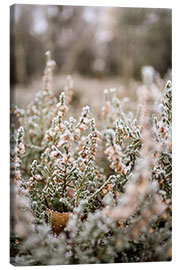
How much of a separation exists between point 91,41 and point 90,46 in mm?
86

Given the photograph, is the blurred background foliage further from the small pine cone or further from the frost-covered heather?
the small pine cone

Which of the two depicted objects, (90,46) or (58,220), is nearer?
(58,220)

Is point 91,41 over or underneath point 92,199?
over

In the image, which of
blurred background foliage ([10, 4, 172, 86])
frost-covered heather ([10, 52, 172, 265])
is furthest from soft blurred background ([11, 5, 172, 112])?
frost-covered heather ([10, 52, 172, 265])

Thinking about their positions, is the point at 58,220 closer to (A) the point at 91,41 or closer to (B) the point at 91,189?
(B) the point at 91,189

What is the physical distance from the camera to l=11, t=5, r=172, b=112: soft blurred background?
388 cm

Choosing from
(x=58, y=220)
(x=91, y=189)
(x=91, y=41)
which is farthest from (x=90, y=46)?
(x=58, y=220)

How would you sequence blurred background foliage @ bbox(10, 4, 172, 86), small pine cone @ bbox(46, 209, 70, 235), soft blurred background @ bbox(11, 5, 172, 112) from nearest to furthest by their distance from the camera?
1. small pine cone @ bbox(46, 209, 70, 235)
2. soft blurred background @ bbox(11, 5, 172, 112)
3. blurred background foliage @ bbox(10, 4, 172, 86)

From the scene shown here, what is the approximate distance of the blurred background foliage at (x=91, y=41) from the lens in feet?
13.4

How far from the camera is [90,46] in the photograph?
5.68 m

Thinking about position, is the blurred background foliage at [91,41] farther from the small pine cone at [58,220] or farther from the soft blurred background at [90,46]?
the small pine cone at [58,220]

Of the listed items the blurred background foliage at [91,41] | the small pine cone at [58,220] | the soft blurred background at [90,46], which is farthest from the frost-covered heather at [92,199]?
the blurred background foliage at [91,41]

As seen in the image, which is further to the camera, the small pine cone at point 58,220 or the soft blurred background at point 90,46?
the soft blurred background at point 90,46
